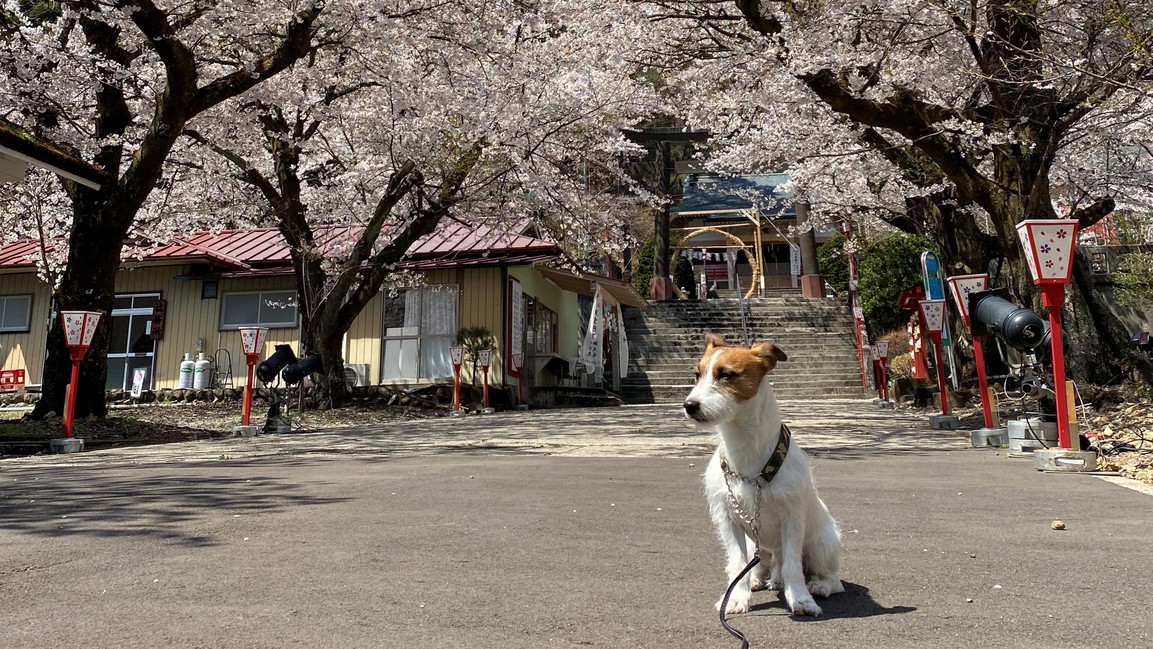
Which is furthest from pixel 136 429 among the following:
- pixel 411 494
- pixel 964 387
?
pixel 964 387

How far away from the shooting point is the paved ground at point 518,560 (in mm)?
2117

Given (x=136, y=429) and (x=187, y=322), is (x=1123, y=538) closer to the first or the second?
(x=136, y=429)

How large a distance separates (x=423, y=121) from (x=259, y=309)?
312 inches

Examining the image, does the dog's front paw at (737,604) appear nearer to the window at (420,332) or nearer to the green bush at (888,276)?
the window at (420,332)

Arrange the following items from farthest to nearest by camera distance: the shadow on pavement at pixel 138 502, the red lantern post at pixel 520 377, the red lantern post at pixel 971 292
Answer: the red lantern post at pixel 520 377
the red lantern post at pixel 971 292
the shadow on pavement at pixel 138 502

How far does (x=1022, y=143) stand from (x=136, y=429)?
12.2 metres

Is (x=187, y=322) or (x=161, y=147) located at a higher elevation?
(x=161, y=147)

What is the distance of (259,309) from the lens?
18.3 m

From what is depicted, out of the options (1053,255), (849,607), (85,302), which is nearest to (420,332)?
(85,302)

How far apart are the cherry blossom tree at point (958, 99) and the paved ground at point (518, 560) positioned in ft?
14.0

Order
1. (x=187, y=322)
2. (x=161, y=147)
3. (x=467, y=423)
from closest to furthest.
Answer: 1. (x=161, y=147)
2. (x=467, y=423)
3. (x=187, y=322)

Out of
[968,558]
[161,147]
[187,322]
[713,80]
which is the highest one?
[713,80]

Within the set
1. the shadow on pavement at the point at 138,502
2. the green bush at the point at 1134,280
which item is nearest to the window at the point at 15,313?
the shadow on pavement at the point at 138,502

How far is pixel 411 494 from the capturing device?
4.70 metres
